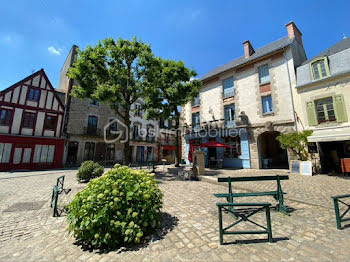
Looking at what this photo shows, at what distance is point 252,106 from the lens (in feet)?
41.0

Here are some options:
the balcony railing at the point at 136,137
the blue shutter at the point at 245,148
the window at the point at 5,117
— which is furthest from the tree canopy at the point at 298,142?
the window at the point at 5,117

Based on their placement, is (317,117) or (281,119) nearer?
Result: (317,117)

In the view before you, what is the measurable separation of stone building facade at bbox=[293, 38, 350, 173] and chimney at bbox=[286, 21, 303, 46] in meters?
Result: 3.58

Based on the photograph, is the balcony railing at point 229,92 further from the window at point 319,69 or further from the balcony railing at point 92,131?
the balcony railing at point 92,131

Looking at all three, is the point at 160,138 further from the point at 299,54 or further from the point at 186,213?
the point at 186,213

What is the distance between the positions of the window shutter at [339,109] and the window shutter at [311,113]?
0.92m

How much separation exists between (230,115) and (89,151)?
54.3 feet

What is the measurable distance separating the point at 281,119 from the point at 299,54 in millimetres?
5586

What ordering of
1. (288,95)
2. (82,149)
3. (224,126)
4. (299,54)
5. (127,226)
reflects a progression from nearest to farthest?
(127,226) → (288,95) → (299,54) → (224,126) → (82,149)

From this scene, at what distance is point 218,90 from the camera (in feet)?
49.6

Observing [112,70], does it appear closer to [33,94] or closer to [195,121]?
[195,121]

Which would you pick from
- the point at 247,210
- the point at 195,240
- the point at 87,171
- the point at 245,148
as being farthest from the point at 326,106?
the point at 87,171

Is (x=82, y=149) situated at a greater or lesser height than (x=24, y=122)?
lesser

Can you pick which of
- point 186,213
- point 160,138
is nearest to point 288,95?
point 186,213
